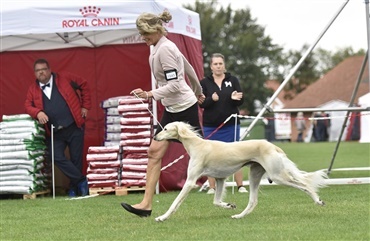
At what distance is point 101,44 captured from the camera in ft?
43.0

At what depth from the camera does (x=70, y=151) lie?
1201 centimetres

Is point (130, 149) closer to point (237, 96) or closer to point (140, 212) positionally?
point (237, 96)

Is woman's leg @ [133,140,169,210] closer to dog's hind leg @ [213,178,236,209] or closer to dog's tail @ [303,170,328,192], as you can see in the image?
dog's hind leg @ [213,178,236,209]

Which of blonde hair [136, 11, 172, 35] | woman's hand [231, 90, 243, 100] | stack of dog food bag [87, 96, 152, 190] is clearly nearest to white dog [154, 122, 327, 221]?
blonde hair [136, 11, 172, 35]

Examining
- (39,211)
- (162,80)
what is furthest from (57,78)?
(162,80)

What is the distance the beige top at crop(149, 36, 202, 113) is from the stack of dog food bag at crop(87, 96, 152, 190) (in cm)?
314

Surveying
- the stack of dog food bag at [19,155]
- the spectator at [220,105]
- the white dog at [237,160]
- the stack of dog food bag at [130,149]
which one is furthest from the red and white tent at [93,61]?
the white dog at [237,160]

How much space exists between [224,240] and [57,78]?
605cm

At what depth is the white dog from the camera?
7680 mm

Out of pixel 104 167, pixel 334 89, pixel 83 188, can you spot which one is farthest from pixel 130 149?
pixel 334 89

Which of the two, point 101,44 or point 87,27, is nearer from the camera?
point 87,27

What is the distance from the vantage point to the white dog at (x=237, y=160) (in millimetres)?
7680

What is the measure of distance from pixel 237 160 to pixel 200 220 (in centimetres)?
66

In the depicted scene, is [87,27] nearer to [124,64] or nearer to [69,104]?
[69,104]
